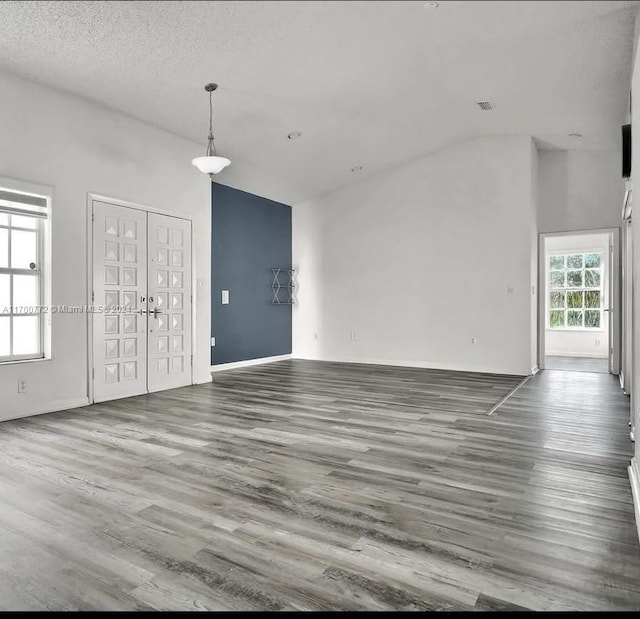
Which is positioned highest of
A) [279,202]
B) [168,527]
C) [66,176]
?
[279,202]

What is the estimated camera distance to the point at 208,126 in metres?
5.79

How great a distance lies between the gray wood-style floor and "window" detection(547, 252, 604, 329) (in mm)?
5447

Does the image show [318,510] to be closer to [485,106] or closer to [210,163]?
[210,163]

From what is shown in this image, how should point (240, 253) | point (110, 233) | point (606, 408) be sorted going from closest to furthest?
1. point (606, 408)
2. point (110, 233)
3. point (240, 253)

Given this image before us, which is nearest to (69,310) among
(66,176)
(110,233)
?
(110,233)

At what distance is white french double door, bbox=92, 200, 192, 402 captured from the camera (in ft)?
17.1

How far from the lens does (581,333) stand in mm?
9453

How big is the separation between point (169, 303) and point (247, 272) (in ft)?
7.63

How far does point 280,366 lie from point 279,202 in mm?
3012

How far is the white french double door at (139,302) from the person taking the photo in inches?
205

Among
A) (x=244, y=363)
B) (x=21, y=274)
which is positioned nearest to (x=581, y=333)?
(x=244, y=363)

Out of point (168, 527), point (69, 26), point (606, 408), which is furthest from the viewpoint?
point (606, 408)

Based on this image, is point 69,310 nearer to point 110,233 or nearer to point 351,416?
point 110,233

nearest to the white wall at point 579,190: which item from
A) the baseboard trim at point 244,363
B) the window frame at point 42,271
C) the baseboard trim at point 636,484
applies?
the baseboard trim at point 244,363
